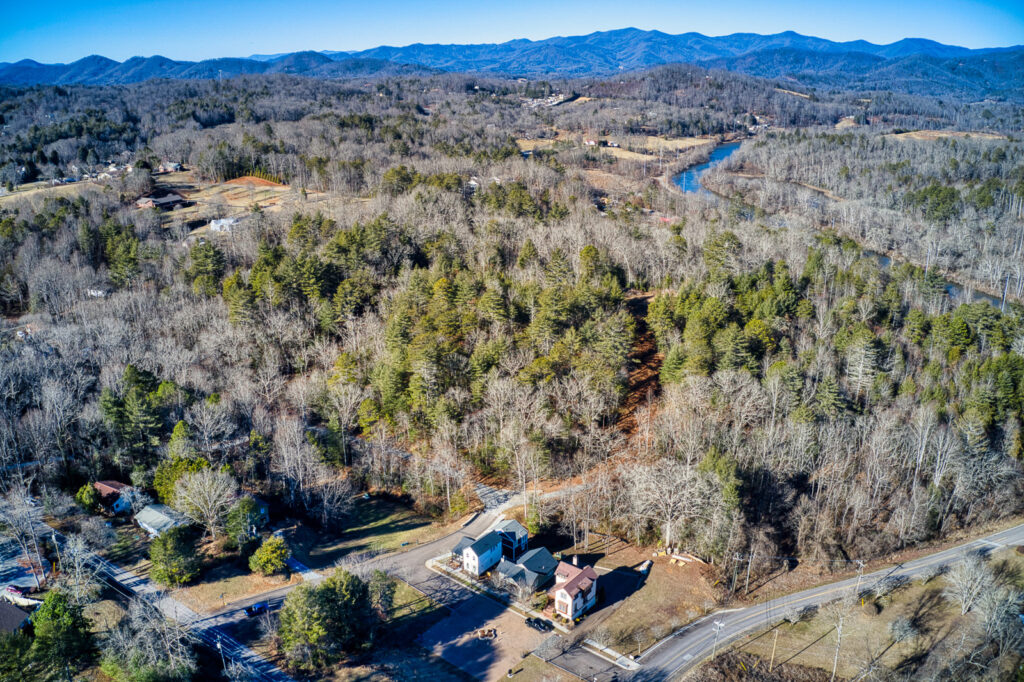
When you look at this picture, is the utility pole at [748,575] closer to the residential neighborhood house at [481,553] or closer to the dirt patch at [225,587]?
the residential neighborhood house at [481,553]

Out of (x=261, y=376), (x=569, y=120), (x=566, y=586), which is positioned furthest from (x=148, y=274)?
(x=569, y=120)

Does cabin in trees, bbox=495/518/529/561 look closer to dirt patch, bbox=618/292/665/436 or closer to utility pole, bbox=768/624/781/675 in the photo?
dirt patch, bbox=618/292/665/436

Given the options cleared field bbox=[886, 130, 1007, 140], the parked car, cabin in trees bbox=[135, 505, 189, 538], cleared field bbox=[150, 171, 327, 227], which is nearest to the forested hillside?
cleared field bbox=[150, 171, 327, 227]

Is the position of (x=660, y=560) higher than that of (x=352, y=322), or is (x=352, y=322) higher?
(x=352, y=322)

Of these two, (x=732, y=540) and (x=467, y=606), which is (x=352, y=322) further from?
(x=732, y=540)

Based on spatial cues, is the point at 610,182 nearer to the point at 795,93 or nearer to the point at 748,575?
the point at 748,575

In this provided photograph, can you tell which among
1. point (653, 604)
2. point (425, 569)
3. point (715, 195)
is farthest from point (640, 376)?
point (715, 195)
